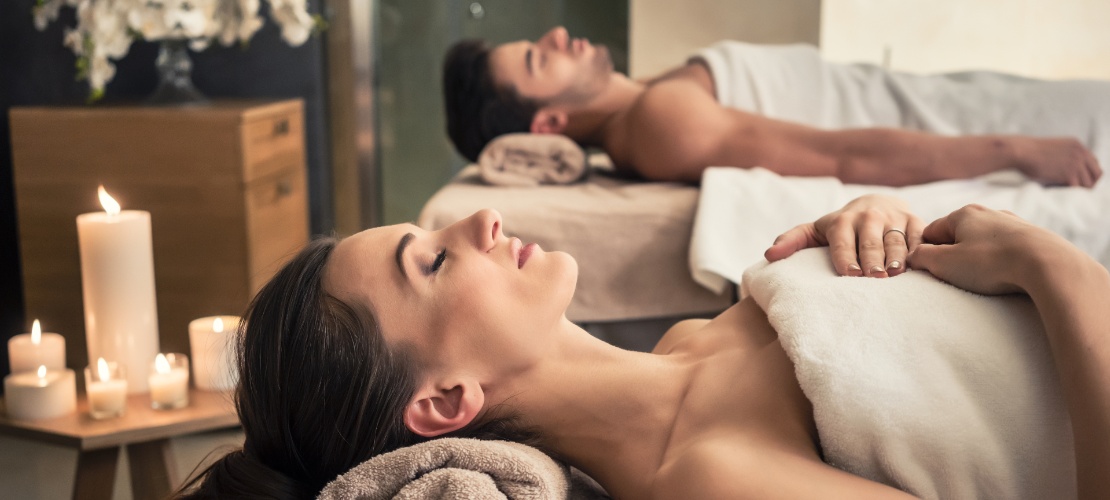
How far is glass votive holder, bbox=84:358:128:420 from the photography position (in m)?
1.46

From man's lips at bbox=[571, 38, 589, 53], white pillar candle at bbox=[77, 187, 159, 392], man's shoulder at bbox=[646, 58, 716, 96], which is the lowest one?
white pillar candle at bbox=[77, 187, 159, 392]

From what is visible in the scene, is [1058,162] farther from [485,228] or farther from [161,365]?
[161,365]

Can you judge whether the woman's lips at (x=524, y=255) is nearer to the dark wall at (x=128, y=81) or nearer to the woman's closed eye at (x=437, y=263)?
the woman's closed eye at (x=437, y=263)

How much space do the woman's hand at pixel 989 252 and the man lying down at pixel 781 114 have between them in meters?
1.25

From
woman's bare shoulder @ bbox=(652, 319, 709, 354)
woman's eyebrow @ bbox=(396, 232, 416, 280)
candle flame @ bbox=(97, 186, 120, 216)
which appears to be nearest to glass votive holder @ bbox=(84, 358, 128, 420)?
candle flame @ bbox=(97, 186, 120, 216)

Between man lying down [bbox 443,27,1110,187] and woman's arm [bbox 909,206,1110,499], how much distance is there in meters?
1.26

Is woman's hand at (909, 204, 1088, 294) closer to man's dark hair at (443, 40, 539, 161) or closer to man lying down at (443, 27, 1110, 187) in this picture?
man lying down at (443, 27, 1110, 187)

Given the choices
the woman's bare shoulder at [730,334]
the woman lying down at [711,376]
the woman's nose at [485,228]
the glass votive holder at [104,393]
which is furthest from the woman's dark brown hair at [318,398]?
the glass votive holder at [104,393]

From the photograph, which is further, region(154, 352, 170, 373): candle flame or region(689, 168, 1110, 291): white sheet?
region(689, 168, 1110, 291): white sheet

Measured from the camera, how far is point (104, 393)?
57.6 inches

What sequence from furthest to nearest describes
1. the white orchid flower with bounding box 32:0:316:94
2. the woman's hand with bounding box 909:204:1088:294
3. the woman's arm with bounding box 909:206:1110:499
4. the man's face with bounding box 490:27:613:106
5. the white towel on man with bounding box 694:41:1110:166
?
1. the man's face with bounding box 490:27:613:106
2. the white towel on man with bounding box 694:41:1110:166
3. the white orchid flower with bounding box 32:0:316:94
4. the woman's hand with bounding box 909:204:1088:294
5. the woman's arm with bounding box 909:206:1110:499

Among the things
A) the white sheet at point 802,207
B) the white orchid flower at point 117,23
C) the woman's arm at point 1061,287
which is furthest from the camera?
the white orchid flower at point 117,23

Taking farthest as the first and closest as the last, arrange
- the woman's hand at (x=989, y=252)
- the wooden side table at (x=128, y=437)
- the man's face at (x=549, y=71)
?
the man's face at (x=549, y=71) < the wooden side table at (x=128, y=437) < the woman's hand at (x=989, y=252)

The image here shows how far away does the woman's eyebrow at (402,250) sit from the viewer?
101 cm
